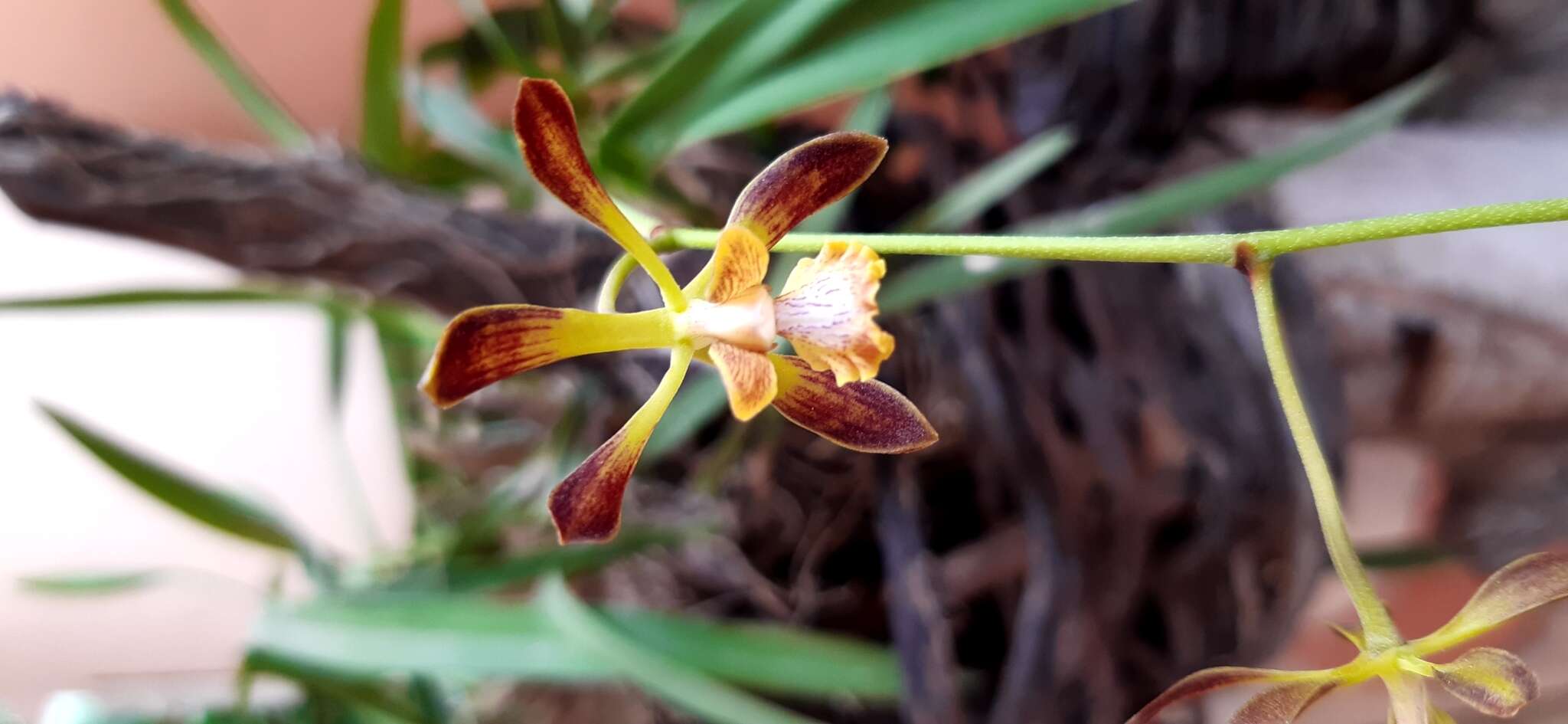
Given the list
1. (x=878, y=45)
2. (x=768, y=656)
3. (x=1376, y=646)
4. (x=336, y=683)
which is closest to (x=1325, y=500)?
(x=1376, y=646)

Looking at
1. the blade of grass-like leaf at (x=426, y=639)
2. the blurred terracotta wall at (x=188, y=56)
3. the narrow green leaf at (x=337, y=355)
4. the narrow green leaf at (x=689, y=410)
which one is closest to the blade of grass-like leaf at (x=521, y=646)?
the blade of grass-like leaf at (x=426, y=639)

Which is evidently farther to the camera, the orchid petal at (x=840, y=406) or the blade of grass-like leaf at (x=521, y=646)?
the blade of grass-like leaf at (x=521, y=646)

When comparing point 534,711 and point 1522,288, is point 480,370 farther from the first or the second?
point 534,711

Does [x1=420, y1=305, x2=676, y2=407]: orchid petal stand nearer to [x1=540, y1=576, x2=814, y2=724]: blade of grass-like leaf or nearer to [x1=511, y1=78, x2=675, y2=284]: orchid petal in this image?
[x1=511, y1=78, x2=675, y2=284]: orchid petal

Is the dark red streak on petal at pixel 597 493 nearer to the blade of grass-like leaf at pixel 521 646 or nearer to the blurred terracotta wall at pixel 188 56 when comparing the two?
the blade of grass-like leaf at pixel 521 646

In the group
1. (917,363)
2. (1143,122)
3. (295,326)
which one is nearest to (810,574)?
(917,363)

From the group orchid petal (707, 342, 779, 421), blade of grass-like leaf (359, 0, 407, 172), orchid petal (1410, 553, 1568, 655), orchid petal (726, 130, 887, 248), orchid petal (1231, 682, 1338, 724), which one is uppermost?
blade of grass-like leaf (359, 0, 407, 172)

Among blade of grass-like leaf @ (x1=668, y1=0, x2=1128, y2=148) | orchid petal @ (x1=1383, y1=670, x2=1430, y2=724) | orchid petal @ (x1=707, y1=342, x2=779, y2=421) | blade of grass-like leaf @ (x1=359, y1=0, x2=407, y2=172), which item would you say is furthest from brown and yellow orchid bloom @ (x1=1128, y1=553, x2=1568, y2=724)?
blade of grass-like leaf @ (x1=359, y1=0, x2=407, y2=172)
